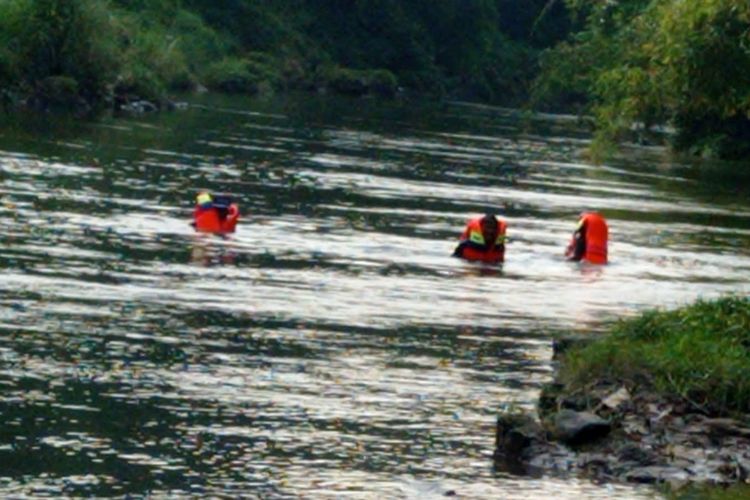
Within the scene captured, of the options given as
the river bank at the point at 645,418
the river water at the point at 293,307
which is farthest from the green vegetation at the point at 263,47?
the river bank at the point at 645,418

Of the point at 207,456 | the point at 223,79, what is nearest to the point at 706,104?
the point at 207,456

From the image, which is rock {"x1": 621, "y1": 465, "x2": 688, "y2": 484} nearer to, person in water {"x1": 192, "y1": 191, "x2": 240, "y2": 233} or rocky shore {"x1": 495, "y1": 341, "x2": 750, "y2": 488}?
rocky shore {"x1": 495, "y1": 341, "x2": 750, "y2": 488}

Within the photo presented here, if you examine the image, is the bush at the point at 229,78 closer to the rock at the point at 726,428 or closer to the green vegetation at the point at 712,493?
the rock at the point at 726,428

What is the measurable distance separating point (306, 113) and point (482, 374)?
185 ft

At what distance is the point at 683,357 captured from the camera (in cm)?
1602

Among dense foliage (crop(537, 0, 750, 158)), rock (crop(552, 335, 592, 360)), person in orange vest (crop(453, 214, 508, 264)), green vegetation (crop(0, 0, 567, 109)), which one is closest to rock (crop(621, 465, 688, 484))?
rock (crop(552, 335, 592, 360))

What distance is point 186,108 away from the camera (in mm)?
71125

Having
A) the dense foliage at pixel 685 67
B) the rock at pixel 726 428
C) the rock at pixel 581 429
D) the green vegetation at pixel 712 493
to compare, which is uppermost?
the dense foliage at pixel 685 67

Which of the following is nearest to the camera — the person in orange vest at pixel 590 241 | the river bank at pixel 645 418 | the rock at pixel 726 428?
the river bank at pixel 645 418

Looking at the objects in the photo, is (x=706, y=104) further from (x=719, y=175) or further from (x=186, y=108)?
(x=186, y=108)

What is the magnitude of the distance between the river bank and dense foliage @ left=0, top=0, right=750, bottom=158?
15.5 ft

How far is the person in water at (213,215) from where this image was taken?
100 ft

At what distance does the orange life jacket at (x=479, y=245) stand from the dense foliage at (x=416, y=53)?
2.47 meters

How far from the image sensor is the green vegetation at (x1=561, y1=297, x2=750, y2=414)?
15.5 metres
